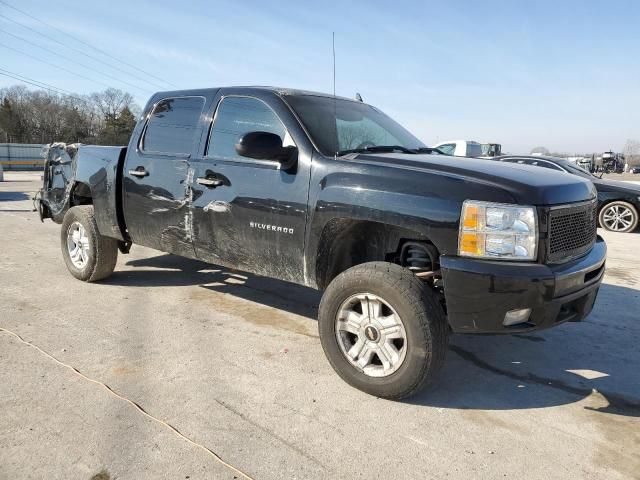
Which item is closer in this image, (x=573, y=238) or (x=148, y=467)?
(x=148, y=467)

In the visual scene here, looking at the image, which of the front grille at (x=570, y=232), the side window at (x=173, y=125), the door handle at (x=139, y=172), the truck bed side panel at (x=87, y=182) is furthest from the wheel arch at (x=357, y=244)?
the truck bed side panel at (x=87, y=182)

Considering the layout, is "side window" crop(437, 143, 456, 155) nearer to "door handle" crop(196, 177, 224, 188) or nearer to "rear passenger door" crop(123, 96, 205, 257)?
"rear passenger door" crop(123, 96, 205, 257)

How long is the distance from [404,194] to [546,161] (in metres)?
8.86

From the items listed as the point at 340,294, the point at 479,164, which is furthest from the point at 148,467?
the point at 479,164

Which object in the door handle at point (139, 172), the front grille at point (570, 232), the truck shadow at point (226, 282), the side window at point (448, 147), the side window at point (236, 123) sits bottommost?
the truck shadow at point (226, 282)

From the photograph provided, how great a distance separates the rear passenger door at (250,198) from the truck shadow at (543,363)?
1.11 m

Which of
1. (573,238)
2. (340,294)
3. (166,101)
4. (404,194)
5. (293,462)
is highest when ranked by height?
(166,101)

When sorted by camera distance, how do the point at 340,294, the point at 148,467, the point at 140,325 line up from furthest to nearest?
the point at 140,325, the point at 340,294, the point at 148,467

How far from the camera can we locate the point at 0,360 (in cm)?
341

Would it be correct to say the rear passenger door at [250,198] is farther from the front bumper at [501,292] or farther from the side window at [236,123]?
the front bumper at [501,292]

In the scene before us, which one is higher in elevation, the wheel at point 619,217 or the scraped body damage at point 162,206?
the scraped body damage at point 162,206

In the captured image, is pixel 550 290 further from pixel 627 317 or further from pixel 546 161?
pixel 546 161

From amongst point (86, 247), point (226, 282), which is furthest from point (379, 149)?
point (86, 247)

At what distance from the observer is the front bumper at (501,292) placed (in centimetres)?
268
